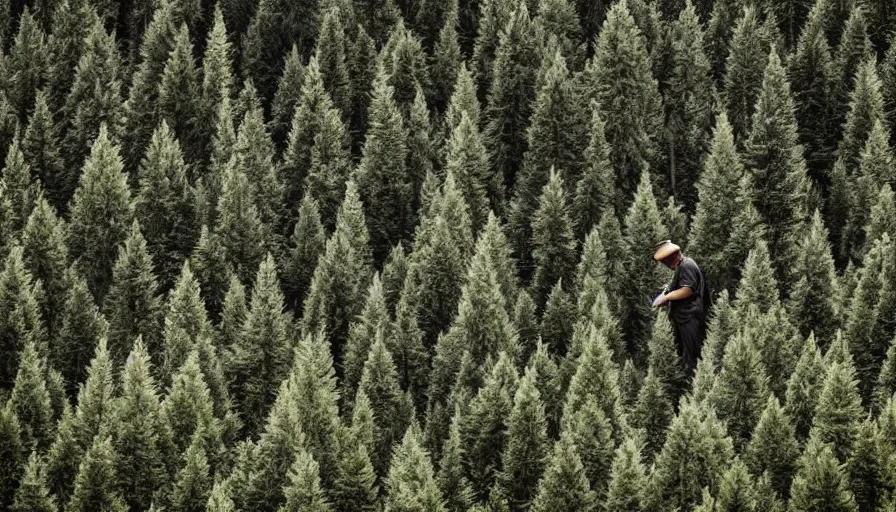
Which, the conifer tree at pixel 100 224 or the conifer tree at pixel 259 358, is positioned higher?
the conifer tree at pixel 100 224

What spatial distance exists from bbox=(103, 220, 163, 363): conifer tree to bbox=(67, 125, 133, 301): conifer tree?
0.63 m

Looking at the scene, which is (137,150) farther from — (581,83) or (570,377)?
(570,377)

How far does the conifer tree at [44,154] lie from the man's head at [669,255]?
24.2 feet

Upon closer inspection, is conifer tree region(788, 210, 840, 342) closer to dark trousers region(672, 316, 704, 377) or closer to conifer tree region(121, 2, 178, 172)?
dark trousers region(672, 316, 704, 377)

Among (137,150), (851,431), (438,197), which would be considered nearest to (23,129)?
(137,150)

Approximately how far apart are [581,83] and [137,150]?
517 centimetres

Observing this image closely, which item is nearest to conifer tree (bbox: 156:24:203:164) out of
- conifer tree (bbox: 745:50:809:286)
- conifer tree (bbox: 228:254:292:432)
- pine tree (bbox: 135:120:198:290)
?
pine tree (bbox: 135:120:198:290)

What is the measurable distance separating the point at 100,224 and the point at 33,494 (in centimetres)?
368

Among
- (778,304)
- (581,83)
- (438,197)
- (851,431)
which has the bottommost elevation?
(851,431)

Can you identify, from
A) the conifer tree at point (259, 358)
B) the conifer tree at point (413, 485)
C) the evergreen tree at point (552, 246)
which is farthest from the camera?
the evergreen tree at point (552, 246)

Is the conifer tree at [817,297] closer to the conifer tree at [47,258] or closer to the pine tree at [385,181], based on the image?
the pine tree at [385,181]

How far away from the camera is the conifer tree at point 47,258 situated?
52.0 ft

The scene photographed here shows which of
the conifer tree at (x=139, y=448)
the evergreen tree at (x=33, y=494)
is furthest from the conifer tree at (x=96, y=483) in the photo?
the evergreen tree at (x=33, y=494)

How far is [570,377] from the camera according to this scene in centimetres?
1392
